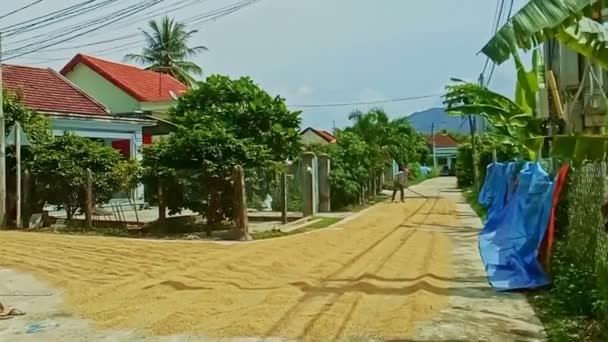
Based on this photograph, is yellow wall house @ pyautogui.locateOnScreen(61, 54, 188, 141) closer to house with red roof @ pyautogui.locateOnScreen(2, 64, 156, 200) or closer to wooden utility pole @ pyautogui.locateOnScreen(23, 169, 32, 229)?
house with red roof @ pyautogui.locateOnScreen(2, 64, 156, 200)

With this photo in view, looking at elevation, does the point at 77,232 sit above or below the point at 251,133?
below

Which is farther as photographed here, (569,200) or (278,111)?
(278,111)

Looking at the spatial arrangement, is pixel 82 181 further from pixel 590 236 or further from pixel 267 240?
pixel 590 236

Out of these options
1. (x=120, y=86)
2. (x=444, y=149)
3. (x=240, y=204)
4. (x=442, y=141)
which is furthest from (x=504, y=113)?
(x=442, y=141)

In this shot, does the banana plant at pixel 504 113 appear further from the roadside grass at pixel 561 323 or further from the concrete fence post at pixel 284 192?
the roadside grass at pixel 561 323

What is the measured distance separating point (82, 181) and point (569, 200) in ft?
41.8

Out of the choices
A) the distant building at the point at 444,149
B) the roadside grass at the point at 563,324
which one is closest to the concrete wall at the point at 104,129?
the roadside grass at the point at 563,324

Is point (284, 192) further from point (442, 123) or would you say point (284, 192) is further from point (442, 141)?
point (442, 123)

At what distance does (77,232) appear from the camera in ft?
58.4

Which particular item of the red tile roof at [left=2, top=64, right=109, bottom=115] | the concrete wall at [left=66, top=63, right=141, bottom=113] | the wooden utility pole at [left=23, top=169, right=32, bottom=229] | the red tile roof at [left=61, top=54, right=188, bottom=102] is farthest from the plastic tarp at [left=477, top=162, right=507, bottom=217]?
the concrete wall at [left=66, top=63, right=141, bottom=113]

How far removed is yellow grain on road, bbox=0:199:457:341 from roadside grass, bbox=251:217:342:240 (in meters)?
0.89

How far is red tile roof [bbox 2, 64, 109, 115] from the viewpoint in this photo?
26.4m

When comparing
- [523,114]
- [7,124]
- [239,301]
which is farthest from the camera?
[7,124]

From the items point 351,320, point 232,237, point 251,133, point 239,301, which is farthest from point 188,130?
point 351,320
